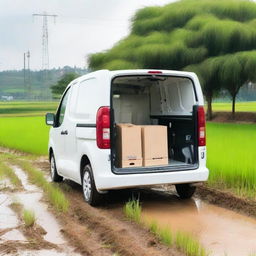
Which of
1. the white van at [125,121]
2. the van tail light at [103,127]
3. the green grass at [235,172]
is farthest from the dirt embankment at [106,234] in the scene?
the green grass at [235,172]

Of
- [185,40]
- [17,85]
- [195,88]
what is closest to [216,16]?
[185,40]

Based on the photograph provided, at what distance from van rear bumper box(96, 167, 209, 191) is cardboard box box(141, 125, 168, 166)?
41 cm

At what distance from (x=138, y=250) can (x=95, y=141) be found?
2365 mm

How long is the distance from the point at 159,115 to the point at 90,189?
2144mm

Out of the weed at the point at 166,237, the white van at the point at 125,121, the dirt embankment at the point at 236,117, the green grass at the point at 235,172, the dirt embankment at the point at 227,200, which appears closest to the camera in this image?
the weed at the point at 166,237

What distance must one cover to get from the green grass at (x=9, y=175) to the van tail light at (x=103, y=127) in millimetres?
3324

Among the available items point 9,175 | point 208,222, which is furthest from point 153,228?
point 9,175

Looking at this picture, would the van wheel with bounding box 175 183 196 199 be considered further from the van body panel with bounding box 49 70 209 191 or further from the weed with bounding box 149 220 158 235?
the weed with bounding box 149 220 158 235

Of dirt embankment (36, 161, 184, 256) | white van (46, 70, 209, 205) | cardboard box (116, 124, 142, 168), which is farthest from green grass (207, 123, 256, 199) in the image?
dirt embankment (36, 161, 184, 256)

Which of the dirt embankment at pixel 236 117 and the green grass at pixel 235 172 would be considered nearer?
the green grass at pixel 235 172

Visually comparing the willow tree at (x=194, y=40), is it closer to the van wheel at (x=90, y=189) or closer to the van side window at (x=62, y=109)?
the van side window at (x=62, y=109)

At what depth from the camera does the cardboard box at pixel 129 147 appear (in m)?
7.20

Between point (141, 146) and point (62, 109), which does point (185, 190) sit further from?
point (62, 109)

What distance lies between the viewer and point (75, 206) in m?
7.35
